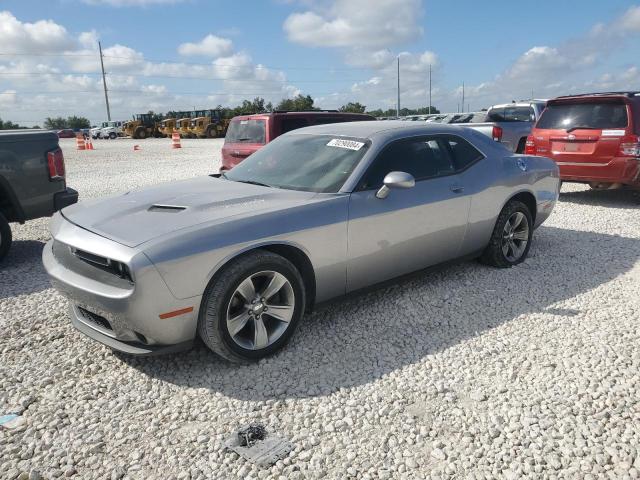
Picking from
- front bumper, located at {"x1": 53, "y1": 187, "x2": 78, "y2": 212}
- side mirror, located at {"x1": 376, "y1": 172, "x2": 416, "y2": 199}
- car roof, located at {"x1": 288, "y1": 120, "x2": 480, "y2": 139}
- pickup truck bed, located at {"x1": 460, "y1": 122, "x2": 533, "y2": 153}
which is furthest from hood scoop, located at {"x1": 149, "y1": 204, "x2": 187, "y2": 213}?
pickup truck bed, located at {"x1": 460, "y1": 122, "x2": 533, "y2": 153}

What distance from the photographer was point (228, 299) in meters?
3.07

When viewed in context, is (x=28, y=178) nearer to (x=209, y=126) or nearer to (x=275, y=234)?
(x=275, y=234)

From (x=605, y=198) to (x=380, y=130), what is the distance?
644 cm

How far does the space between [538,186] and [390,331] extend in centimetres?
265

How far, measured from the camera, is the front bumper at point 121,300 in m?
2.81

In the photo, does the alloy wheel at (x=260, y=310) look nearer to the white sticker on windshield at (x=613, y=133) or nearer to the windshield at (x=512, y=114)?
the white sticker on windshield at (x=613, y=133)

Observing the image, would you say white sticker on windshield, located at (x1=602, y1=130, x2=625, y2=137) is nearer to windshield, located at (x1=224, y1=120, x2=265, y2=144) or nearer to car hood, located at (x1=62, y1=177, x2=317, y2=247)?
windshield, located at (x1=224, y1=120, x2=265, y2=144)

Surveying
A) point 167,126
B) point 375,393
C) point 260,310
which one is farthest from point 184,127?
point 375,393

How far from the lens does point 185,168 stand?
15.7 metres

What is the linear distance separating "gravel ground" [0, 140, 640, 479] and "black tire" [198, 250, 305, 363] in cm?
14

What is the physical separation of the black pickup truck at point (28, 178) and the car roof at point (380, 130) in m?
2.96

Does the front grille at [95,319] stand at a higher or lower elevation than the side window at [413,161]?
lower

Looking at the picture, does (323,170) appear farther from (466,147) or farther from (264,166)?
(466,147)

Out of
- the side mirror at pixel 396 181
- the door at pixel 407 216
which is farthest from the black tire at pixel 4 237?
the side mirror at pixel 396 181
